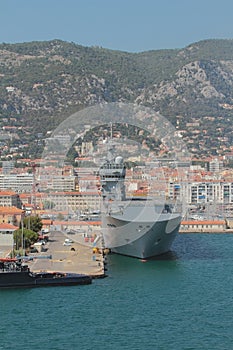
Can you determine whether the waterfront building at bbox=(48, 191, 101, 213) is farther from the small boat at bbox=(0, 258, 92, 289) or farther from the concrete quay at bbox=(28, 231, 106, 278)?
the small boat at bbox=(0, 258, 92, 289)

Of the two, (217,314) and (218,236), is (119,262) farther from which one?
(218,236)

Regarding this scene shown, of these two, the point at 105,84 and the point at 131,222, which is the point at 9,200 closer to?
the point at 131,222

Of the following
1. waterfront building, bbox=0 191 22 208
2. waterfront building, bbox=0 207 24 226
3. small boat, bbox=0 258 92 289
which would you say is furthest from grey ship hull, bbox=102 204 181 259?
waterfront building, bbox=0 191 22 208

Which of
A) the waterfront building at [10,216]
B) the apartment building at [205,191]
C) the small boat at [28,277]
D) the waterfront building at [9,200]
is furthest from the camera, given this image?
the apartment building at [205,191]

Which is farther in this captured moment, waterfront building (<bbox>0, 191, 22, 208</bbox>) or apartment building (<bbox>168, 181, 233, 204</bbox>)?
apartment building (<bbox>168, 181, 233, 204</bbox>)

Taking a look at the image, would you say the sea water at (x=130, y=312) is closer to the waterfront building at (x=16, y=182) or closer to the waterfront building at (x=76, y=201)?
the waterfront building at (x=76, y=201)

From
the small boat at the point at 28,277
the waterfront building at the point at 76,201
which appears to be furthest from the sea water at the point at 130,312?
the waterfront building at the point at 76,201

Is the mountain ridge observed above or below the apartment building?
above

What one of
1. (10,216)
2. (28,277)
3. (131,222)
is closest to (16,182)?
(10,216)
